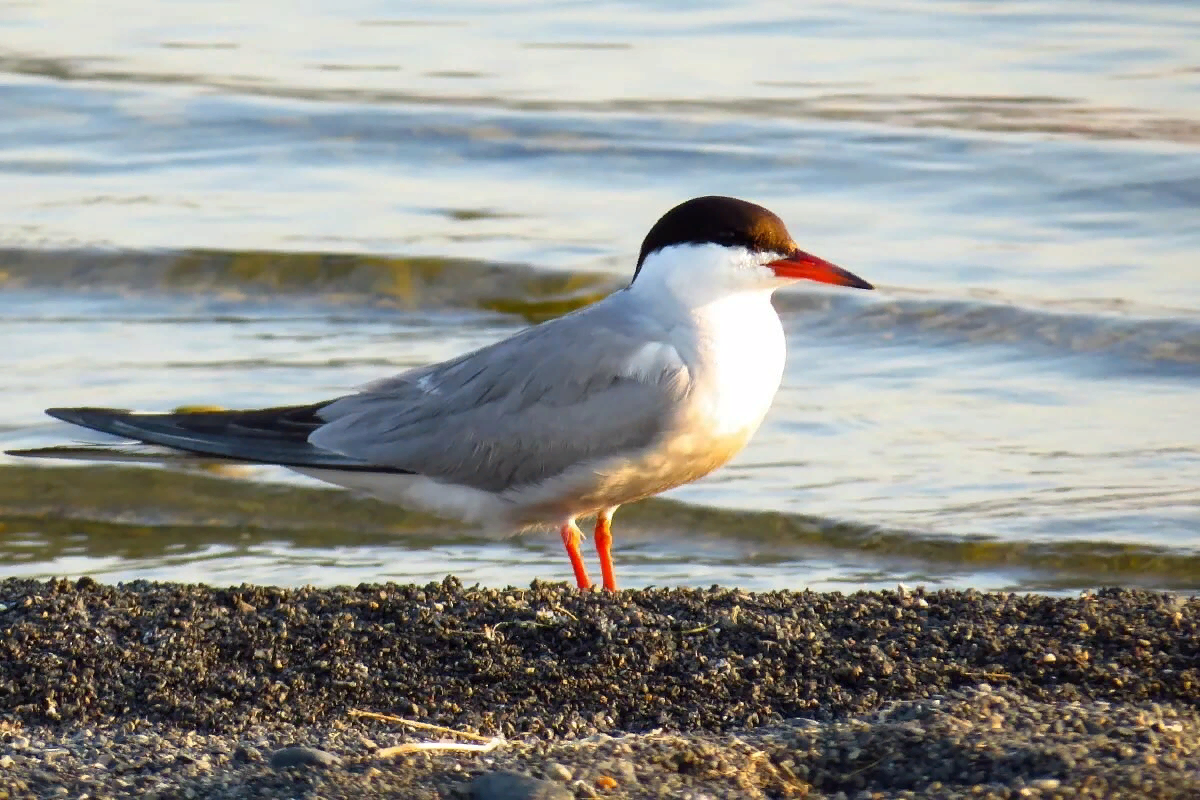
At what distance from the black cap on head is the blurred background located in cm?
123

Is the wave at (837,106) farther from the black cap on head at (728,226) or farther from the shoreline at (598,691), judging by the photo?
the shoreline at (598,691)

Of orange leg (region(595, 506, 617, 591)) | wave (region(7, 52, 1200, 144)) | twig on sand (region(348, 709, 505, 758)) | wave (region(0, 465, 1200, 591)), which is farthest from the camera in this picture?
wave (region(7, 52, 1200, 144))

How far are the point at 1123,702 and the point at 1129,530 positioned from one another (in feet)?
8.17

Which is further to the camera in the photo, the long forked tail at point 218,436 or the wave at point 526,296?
the wave at point 526,296

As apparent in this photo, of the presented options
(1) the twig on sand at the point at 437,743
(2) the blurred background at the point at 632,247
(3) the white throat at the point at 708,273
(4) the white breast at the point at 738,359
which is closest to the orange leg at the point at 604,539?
(2) the blurred background at the point at 632,247

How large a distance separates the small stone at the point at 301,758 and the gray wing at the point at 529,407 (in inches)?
82.0

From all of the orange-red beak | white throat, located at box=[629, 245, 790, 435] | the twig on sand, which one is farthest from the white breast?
the twig on sand

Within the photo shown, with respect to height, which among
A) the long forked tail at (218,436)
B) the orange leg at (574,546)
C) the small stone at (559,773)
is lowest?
the small stone at (559,773)

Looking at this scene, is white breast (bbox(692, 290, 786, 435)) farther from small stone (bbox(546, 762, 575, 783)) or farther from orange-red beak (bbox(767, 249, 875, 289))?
small stone (bbox(546, 762, 575, 783))

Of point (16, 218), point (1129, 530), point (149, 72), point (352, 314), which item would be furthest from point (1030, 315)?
point (149, 72)

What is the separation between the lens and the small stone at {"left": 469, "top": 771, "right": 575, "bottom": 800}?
3.46 metres

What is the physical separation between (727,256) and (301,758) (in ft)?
8.43

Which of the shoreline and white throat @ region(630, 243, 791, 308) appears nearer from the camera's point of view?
the shoreline

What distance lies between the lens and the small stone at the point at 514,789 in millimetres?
3459
